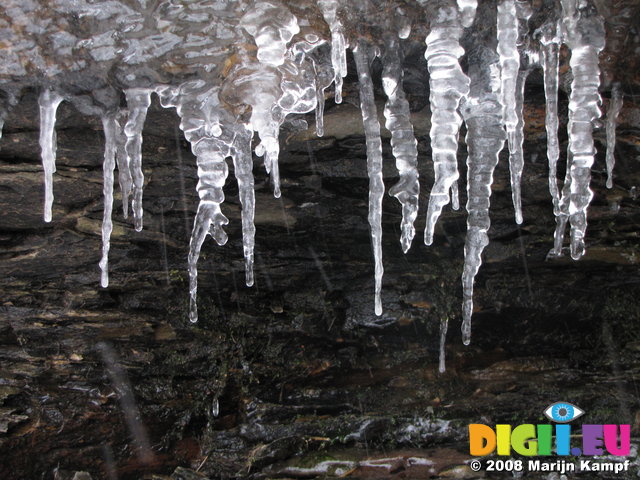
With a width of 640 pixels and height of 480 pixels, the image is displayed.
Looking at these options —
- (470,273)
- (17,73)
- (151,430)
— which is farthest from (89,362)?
(470,273)

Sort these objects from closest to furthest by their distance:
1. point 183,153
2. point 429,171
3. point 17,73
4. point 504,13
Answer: point 504,13, point 17,73, point 183,153, point 429,171

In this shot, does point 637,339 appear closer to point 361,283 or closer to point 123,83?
point 361,283

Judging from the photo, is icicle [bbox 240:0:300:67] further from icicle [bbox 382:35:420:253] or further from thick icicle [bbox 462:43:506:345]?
thick icicle [bbox 462:43:506:345]

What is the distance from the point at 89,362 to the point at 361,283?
9.41ft

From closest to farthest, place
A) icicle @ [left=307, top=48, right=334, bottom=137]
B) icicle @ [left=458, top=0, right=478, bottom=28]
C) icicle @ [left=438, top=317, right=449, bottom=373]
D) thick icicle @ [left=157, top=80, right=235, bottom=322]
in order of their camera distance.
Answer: icicle @ [left=458, top=0, right=478, bottom=28] → icicle @ [left=307, top=48, right=334, bottom=137] → thick icicle @ [left=157, top=80, right=235, bottom=322] → icicle @ [left=438, top=317, right=449, bottom=373]

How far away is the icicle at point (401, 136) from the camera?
2688 millimetres

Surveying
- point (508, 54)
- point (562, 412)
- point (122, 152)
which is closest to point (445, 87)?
point (508, 54)

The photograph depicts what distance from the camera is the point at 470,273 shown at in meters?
3.21

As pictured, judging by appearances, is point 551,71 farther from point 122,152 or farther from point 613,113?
point 122,152

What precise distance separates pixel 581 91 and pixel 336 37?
1154 millimetres

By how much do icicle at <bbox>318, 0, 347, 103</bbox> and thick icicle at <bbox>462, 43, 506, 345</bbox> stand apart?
25.7 inches

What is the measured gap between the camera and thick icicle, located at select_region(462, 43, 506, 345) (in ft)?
8.66

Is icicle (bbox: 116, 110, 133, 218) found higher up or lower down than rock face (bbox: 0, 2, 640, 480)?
higher up

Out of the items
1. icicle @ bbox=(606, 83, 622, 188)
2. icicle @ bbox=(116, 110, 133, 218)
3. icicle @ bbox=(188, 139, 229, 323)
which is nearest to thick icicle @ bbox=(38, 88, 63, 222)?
icicle @ bbox=(116, 110, 133, 218)
